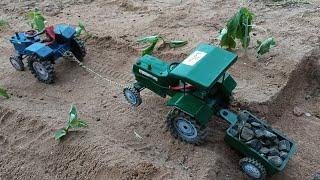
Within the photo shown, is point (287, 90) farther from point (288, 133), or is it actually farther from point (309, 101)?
point (288, 133)

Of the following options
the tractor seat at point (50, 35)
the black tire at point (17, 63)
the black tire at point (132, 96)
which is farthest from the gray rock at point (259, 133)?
the black tire at point (17, 63)

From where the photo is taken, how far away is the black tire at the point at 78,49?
18.7ft

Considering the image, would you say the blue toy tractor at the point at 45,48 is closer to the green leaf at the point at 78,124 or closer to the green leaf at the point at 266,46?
the green leaf at the point at 78,124

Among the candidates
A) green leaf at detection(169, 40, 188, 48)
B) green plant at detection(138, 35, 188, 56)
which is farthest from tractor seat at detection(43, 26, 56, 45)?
green leaf at detection(169, 40, 188, 48)

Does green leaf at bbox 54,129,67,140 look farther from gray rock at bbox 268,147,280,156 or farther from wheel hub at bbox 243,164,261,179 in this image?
gray rock at bbox 268,147,280,156

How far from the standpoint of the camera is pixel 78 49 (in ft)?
19.0

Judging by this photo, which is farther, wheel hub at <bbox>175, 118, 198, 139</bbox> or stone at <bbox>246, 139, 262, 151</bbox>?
wheel hub at <bbox>175, 118, 198, 139</bbox>

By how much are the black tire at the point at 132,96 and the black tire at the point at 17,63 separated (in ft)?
5.86

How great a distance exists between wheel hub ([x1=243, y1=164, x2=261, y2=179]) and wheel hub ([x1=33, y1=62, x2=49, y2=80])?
285cm

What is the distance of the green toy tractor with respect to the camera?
401cm

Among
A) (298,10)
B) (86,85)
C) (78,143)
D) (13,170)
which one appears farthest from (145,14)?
(13,170)

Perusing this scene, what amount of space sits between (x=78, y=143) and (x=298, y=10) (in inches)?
167

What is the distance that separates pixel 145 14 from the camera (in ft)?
22.8

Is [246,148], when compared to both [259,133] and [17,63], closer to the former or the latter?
[259,133]
